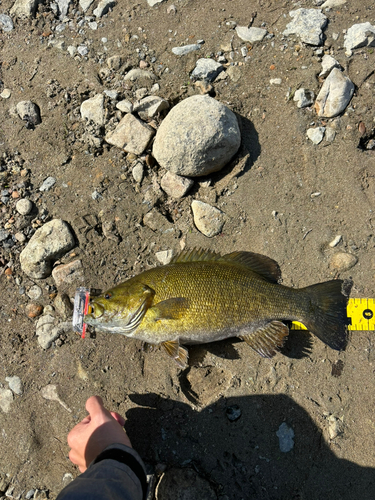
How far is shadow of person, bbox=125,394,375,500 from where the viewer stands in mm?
3334

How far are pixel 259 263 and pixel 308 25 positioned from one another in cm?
296

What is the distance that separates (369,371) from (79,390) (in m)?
3.15

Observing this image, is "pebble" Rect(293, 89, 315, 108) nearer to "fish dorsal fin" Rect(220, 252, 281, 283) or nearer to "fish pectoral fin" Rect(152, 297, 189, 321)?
"fish dorsal fin" Rect(220, 252, 281, 283)

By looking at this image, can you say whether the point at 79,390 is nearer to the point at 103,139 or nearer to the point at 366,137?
the point at 103,139

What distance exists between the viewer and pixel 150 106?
4031 mm

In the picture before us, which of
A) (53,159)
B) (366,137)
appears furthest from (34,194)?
(366,137)

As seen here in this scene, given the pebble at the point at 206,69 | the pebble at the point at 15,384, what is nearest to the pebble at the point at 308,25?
the pebble at the point at 206,69

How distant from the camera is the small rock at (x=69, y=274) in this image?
3.86m

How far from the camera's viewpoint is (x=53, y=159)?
4.14 metres

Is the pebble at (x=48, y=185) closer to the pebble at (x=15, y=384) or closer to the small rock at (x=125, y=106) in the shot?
the small rock at (x=125, y=106)

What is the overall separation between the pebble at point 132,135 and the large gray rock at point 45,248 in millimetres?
1190

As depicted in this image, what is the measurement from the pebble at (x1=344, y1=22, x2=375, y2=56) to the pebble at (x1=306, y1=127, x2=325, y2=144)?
0.99 m

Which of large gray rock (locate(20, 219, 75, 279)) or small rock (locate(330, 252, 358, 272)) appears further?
large gray rock (locate(20, 219, 75, 279))

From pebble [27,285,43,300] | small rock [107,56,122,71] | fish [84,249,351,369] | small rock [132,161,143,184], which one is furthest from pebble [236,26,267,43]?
pebble [27,285,43,300]
